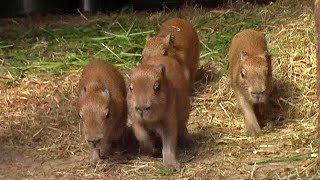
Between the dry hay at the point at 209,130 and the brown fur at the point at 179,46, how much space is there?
1.03 ft

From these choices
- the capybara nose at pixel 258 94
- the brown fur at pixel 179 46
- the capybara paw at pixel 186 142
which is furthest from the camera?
the brown fur at pixel 179 46

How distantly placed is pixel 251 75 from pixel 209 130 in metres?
0.66

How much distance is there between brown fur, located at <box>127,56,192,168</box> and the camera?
6.57 m

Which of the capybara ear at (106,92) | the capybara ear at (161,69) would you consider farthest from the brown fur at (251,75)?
the capybara ear at (106,92)

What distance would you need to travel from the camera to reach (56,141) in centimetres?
759

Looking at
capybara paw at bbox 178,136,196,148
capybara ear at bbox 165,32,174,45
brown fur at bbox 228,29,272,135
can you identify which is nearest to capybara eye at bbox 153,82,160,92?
capybara paw at bbox 178,136,196,148

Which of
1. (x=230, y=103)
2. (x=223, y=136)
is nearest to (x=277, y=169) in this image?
(x=223, y=136)

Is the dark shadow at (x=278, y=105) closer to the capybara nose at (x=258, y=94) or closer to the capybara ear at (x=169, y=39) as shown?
the capybara nose at (x=258, y=94)

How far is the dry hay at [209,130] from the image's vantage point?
6.75m

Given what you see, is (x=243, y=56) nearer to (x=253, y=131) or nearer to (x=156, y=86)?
(x=253, y=131)

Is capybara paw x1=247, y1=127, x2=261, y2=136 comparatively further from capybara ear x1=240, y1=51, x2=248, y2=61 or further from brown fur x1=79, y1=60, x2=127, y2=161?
brown fur x1=79, y1=60, x2=127, y2=161

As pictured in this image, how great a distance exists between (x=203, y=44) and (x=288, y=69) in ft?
4.45

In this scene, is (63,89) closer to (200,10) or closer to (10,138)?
(10,138)

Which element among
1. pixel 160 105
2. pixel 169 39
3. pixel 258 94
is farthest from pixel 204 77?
pixel 160 105
